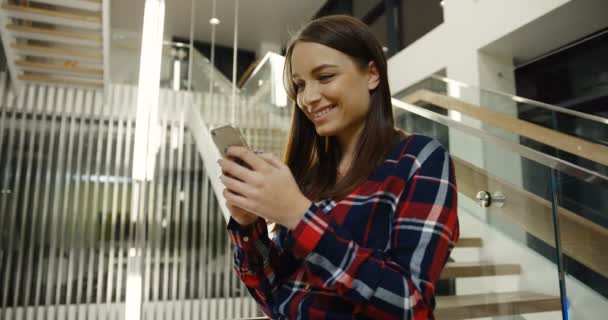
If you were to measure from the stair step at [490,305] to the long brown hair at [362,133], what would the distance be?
1.30m

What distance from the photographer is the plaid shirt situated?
604 millimetres

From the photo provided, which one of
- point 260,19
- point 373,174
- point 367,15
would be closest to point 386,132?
point 373,174

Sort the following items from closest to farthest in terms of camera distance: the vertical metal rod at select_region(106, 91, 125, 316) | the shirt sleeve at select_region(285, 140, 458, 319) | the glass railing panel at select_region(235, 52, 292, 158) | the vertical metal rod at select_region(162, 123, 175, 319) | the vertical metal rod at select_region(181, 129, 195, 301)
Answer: the shirt sleeve at select_region(285, 140, 458, 319), the glass railing panel at select_region(235, 52, 292, 158), the vertical metal rod at select_region(106, 91, 125, 316), the vertical metal rod at select_region(162, 123, 175, 319), the vertical metal rod at select_region(181, 129, 195, 301)

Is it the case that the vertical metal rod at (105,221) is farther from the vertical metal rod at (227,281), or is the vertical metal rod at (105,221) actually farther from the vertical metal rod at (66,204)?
the vertical metal rod at (227,281)

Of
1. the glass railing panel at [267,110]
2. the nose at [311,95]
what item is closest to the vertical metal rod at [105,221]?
the glass railing panel at [267,110]

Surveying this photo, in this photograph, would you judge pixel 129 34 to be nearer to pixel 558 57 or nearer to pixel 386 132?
pixel 558 57

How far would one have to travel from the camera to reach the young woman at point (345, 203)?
609 mm

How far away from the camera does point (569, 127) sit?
12.6 ft

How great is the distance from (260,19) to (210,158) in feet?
19.4

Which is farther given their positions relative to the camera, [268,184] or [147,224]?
[147,224]

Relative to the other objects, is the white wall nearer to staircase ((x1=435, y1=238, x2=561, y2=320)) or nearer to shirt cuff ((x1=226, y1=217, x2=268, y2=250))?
staircase ((x1=435, y1=238, x2=561, y2=320))

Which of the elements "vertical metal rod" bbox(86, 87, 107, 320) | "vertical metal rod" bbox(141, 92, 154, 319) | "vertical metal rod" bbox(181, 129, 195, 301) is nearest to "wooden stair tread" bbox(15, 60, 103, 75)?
"vertical metal rod" bbox(86, 87, 107, 320)

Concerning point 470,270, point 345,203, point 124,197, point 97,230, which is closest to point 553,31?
point 470,270

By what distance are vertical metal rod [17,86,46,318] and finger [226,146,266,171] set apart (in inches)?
215
